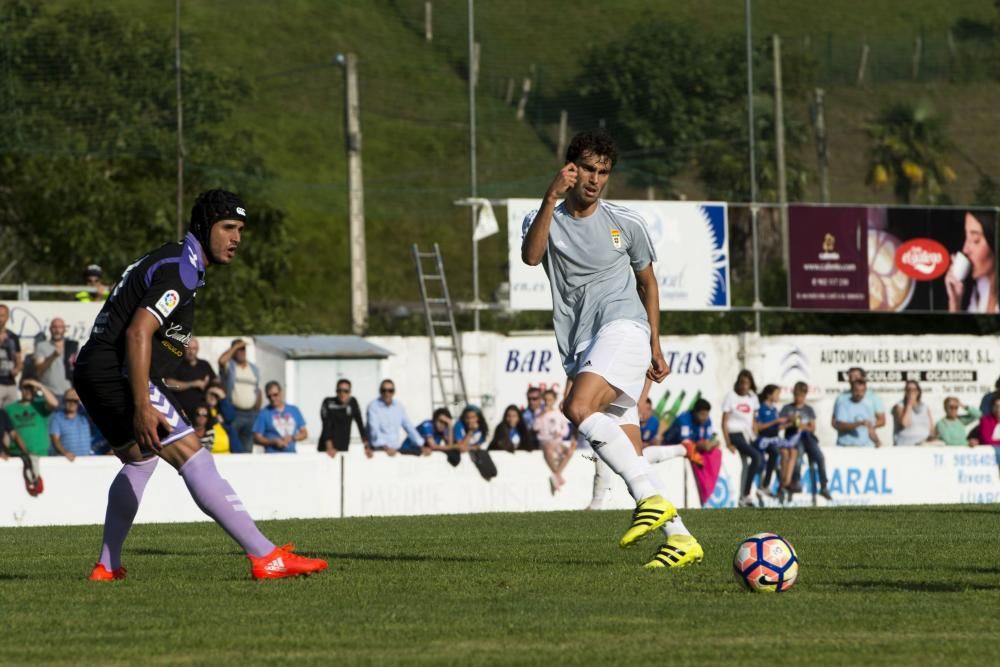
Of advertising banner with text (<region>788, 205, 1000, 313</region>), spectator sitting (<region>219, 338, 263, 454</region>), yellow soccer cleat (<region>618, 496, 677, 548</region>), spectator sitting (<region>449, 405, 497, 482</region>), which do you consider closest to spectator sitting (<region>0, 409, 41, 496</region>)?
spectator sitting (<region>219, 338, 263, 454</region>)

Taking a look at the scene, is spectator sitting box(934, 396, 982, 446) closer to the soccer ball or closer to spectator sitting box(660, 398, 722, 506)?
spectator sitting box(660, 398, 722, 506)

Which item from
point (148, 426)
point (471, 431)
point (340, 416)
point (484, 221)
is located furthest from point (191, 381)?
point (148, 426)

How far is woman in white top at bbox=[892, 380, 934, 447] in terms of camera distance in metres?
26.2

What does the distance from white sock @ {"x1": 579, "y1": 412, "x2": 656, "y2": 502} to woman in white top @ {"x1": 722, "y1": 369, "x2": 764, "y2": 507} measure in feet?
42.2

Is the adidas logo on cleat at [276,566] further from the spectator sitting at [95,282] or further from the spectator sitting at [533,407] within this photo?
the spectator sitting at [533,407]

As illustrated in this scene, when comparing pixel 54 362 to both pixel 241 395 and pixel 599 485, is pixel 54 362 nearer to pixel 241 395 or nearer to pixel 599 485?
pixel 241 395

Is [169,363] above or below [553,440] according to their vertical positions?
above

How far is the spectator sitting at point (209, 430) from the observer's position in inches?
794

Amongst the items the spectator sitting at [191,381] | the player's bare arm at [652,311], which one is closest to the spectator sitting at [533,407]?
the spectator sitting at [191,381]

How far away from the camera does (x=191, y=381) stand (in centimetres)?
2128

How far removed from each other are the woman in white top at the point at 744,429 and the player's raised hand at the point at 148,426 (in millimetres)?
14631

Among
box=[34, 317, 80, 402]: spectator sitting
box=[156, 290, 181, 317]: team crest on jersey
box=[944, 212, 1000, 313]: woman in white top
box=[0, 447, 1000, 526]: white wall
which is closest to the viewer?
box=[156, 290, 181, 317]: team crest on jersey

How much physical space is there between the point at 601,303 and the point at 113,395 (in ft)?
9.14

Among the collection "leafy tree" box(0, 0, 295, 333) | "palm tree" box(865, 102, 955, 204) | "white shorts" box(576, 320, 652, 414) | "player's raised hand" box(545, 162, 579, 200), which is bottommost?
"white shorts" box(576, 320, 652, 414)
